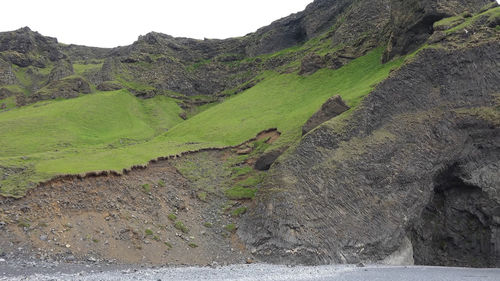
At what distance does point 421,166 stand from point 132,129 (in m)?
64.3

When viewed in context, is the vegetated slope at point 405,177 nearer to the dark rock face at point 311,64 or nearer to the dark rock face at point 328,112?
the dark rock face at point 328,112

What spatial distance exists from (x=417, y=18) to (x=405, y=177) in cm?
4148

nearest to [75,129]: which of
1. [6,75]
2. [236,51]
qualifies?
[236,51]

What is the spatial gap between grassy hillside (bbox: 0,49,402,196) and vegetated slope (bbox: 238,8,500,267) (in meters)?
8.26

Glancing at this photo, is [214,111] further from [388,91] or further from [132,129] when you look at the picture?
[388,91]

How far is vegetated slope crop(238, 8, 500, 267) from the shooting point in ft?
95.2

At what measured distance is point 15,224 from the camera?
907 inches

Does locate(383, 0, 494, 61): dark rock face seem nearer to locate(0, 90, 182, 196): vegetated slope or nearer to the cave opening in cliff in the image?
Result: the cave opening in cliff

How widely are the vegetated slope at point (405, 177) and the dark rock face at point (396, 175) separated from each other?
0.32 feet

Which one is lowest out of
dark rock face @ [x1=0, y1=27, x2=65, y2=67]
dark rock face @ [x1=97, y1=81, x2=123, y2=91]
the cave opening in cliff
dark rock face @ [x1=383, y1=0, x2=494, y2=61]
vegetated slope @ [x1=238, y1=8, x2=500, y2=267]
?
the cave opening in cliff

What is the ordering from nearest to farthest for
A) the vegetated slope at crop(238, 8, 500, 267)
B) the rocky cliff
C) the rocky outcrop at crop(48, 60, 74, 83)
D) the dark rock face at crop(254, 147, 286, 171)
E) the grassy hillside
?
the vegetated slope at crop(238, 8, 500, 267), the grassy hillside, the dark rock face at crop(254, 147, 286, 171), the rocky cliff, the rocky outcrop at crop(48, 60, 74, 83)

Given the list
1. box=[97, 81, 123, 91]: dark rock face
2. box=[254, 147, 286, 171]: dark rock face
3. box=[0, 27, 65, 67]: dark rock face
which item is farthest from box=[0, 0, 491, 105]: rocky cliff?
box=[254, 147, 286, 171]: dark rock face

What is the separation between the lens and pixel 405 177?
32406 mm

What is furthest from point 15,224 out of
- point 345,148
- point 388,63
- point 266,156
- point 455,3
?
point 455,3
